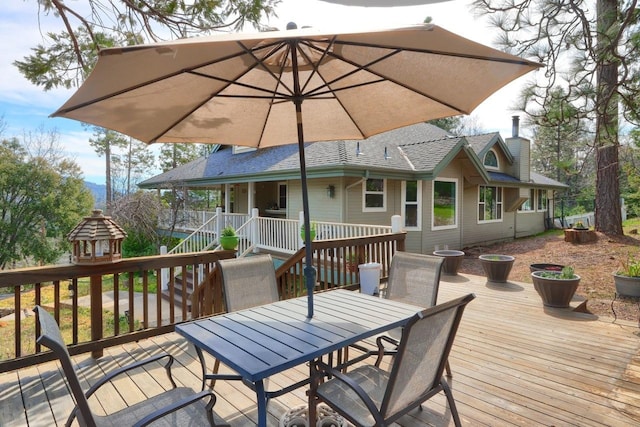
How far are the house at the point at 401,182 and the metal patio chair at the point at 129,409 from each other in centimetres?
714

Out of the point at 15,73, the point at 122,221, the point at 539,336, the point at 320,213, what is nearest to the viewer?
the point at 539,336

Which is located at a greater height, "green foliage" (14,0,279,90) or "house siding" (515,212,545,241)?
"green foliage" (14,0,279,90)

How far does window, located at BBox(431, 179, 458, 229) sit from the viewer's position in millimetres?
11336

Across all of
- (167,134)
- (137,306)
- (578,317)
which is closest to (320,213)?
(137,306)

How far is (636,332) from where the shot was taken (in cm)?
410

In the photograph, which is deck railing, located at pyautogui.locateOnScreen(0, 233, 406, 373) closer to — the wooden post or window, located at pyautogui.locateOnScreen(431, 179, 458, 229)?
the wooden post

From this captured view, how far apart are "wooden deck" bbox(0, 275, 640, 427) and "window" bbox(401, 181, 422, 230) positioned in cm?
646

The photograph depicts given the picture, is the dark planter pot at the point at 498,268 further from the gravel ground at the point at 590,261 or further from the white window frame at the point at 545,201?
the white window frame at the point at 545,201

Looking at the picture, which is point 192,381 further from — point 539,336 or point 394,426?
point 539,336

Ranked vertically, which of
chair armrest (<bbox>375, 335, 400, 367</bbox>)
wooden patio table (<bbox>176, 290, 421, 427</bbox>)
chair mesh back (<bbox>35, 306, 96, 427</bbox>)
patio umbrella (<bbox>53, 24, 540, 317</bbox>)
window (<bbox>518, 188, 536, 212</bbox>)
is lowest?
chair armrest (<bbox>375, 335, 400, 367</bbox>)

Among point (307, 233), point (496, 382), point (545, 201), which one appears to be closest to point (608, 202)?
point (545, 201)

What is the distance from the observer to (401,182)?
10711 millimetres

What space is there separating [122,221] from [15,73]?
10061mm

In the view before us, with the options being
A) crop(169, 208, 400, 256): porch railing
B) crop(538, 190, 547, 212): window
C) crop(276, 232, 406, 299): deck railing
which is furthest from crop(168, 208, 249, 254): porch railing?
crop(538, 190, 547, 212): window
